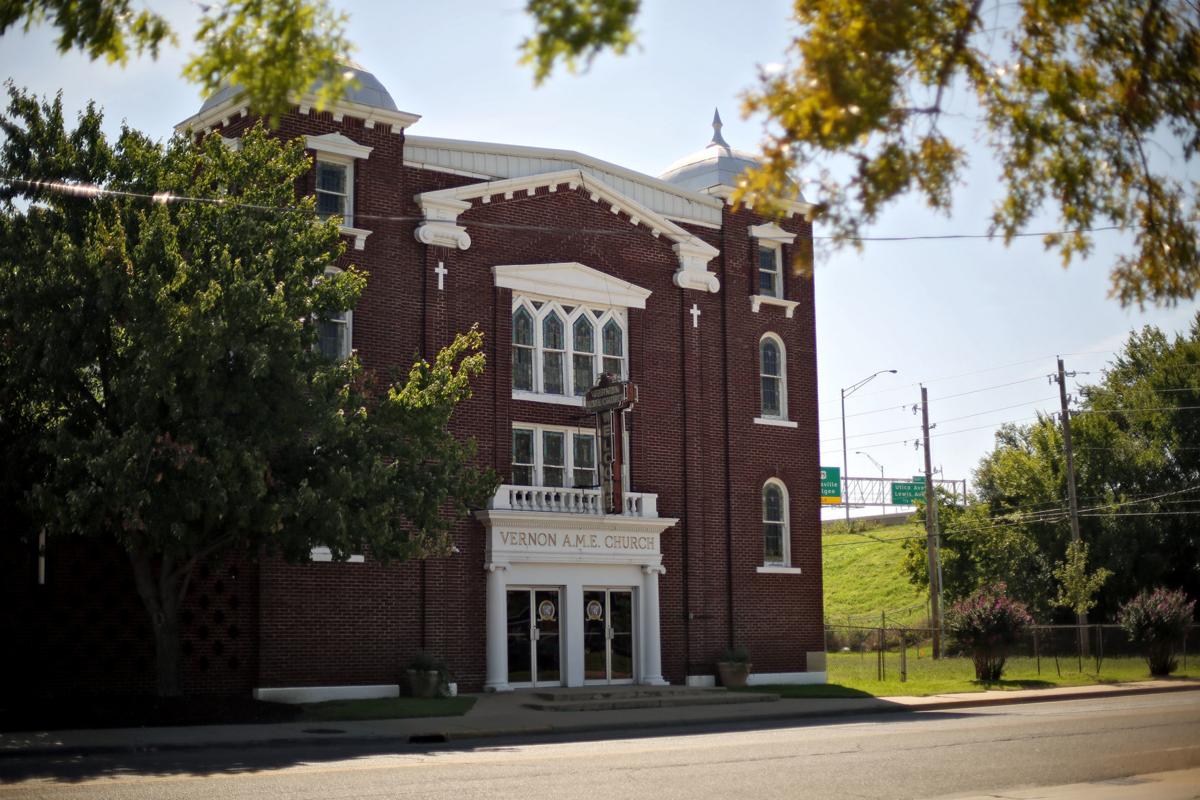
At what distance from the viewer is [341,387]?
23516 mm

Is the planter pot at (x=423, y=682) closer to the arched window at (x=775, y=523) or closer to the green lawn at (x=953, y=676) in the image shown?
the green lawn at (x=953, y=676)

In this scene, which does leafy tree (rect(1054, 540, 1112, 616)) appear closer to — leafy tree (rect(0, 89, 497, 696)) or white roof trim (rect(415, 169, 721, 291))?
white roof trim (rect(415, 169, 721, 291))

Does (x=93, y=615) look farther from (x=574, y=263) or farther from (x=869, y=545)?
(x=869, y=545)

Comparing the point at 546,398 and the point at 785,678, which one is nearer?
the point at 546,398

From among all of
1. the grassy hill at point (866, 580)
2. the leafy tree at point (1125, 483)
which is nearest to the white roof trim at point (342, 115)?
the leafy tree at point (1125, 483)

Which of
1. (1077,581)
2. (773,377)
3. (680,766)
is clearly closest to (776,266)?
(773,377)

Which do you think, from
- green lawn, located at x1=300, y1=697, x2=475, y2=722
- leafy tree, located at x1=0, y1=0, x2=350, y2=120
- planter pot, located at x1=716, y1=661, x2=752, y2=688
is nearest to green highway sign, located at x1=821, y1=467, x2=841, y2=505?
planter pot, located at x1=716, y1=661, x2=752, y2=688

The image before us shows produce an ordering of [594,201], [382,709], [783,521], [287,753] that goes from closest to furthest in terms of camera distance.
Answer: [287,753], [382,709], [594,201], [783,521]

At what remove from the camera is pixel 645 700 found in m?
28.4

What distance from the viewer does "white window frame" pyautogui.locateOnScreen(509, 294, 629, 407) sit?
31.6 meters

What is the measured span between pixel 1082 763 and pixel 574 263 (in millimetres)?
18650

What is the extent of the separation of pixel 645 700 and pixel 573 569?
13.3ft

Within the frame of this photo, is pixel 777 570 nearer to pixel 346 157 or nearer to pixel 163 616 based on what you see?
pixel 346 157

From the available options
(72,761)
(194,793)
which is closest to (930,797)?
(194,793)
